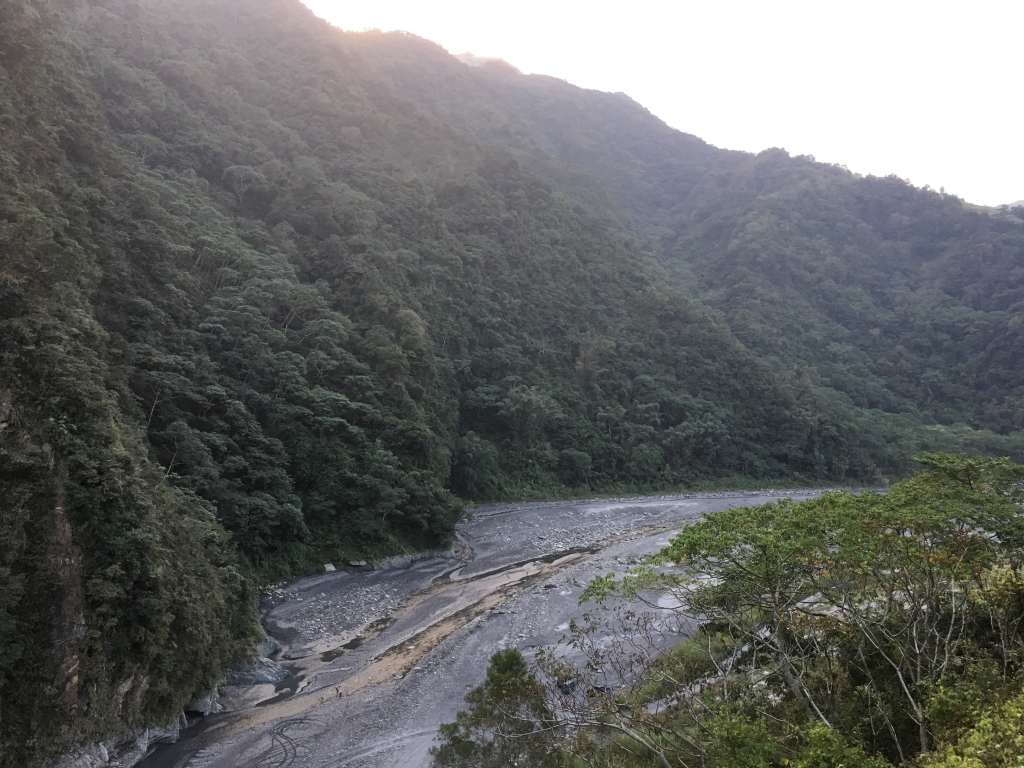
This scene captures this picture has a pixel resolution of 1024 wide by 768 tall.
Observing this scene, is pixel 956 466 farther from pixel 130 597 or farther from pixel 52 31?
pixel 52 31

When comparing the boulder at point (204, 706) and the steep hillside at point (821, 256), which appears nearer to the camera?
the boulder at point (204, 706)

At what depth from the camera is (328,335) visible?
3309cm

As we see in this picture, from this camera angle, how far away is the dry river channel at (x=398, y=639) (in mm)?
14609

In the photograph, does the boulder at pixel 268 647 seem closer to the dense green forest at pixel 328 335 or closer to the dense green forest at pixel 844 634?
the dense green forest at pixel 328 335

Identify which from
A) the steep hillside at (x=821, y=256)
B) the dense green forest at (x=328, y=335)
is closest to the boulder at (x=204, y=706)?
the dense green forest at (x=328, y=335)

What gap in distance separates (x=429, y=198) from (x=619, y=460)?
3143 centimetres

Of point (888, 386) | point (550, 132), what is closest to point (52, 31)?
point (888, 386)

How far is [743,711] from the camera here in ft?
32.9

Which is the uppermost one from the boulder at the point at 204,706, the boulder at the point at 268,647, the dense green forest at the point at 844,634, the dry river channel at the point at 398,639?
the dense green forest at the point at 844,634

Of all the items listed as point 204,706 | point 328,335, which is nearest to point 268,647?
point 204,706

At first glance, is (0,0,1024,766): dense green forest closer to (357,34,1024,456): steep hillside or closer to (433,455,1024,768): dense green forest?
(357,34,1024,456): steep hillside

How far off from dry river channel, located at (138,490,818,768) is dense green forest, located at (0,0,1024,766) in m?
1.71

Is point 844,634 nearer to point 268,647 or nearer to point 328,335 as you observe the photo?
point 268,647

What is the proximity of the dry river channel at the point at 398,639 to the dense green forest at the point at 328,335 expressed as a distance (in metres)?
1.71
